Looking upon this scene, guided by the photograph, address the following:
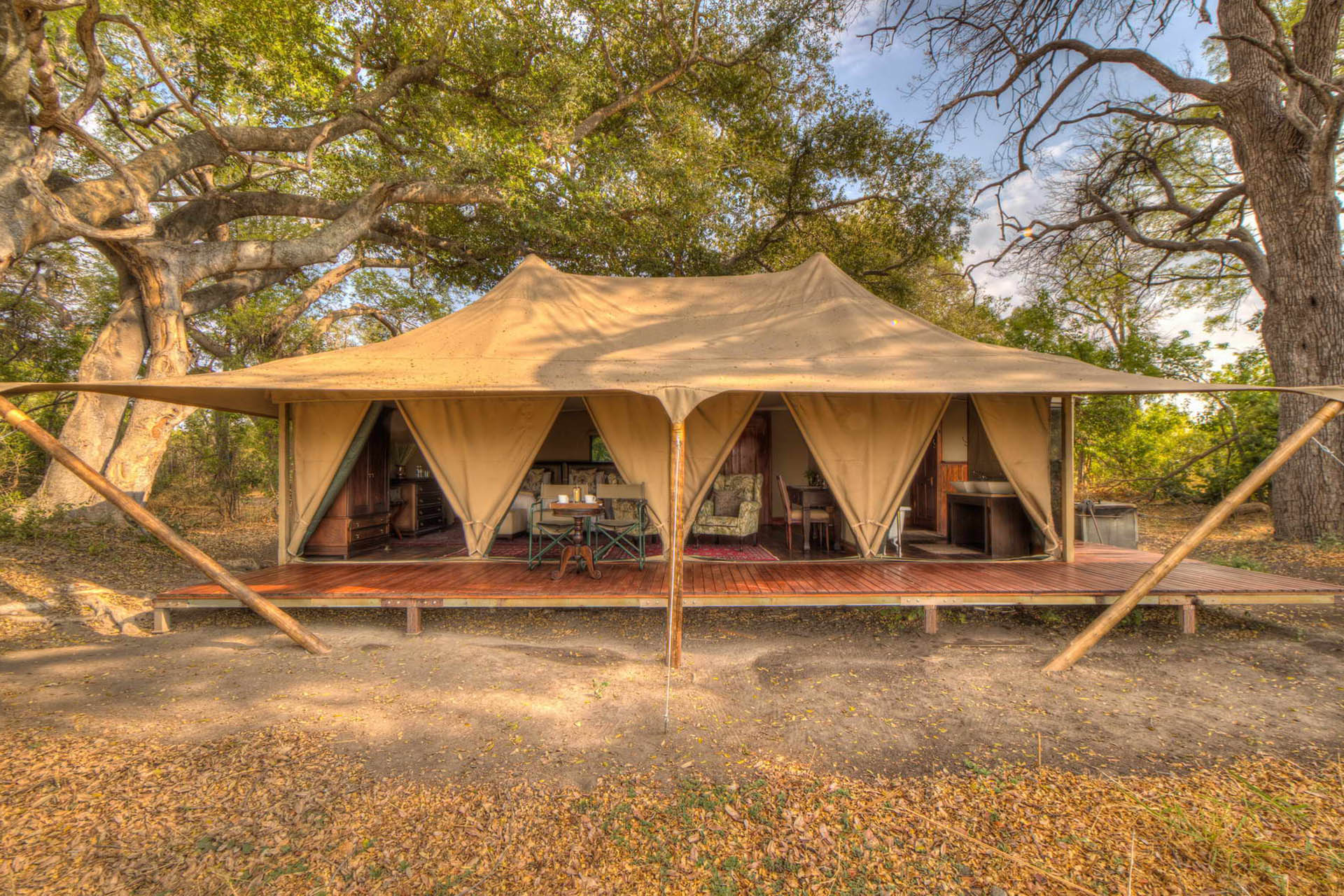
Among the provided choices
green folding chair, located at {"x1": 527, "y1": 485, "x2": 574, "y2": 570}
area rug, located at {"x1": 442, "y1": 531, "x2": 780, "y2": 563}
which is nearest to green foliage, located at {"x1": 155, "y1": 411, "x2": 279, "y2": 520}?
area rug, located at {"x1": 442, "y1": 531, "x2": 780, "y2": 563}

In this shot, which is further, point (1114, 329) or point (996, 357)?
point (1114, 329)

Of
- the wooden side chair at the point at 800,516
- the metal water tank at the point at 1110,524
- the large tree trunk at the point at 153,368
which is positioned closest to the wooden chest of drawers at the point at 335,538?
the large tree trunk at the point at 153,368

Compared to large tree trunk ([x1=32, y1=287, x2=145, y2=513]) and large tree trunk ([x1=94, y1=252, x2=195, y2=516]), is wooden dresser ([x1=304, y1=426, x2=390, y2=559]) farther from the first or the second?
large tree trunk ([x1=32, y1=287, x2=145, y2=513])

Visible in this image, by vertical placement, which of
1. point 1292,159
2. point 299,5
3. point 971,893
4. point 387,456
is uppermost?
point 299,5

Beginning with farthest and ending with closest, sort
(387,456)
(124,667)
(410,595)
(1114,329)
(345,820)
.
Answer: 1. (1114,329)
2. (387,456)
3. (410,595)
4. (124,667)
5. (345,820)

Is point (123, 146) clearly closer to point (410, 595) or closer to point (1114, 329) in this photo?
point (410, 595)

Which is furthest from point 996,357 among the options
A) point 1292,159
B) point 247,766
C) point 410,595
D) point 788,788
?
point 1292,159

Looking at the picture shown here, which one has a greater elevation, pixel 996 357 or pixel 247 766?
pixel 996 357

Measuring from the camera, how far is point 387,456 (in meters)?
6.76

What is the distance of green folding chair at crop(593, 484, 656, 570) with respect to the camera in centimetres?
514

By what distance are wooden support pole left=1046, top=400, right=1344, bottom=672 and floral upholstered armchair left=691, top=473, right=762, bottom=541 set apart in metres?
3.02

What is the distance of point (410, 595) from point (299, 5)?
777cm

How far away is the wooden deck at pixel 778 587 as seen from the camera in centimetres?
417

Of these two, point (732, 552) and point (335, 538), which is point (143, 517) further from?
point (732, 552)
